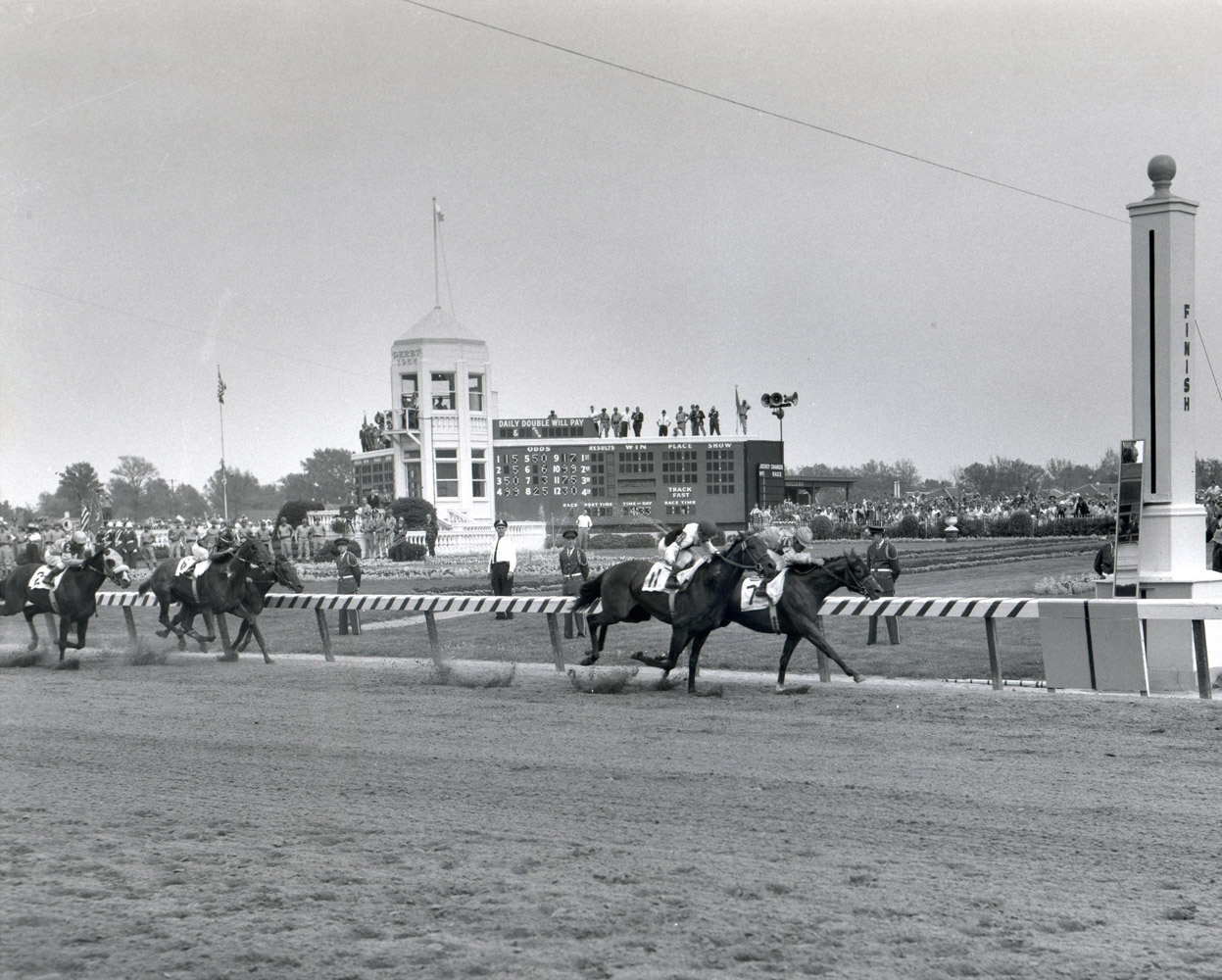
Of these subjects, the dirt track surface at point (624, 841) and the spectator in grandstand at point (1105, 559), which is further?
the spectator in grandstand at point (1105, 559)

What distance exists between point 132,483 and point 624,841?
2763 cm

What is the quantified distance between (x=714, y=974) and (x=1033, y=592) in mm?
17711

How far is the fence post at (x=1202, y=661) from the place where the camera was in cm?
1080

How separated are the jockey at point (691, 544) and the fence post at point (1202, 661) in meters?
4.18

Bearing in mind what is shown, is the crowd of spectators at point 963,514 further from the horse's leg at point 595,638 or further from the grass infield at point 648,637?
the horse's leg at point 595,638

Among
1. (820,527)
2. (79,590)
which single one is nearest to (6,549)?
(79,590)

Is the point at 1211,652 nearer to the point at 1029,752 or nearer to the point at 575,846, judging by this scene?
the point at 1029,752

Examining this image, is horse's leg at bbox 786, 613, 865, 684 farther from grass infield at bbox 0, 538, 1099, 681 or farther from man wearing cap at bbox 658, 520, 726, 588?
grass infield at bbox 0, 538, 1099, 681

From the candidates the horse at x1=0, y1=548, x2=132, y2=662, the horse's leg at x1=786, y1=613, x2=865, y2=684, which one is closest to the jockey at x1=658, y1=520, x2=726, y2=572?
the horse's leg at x1=786, y1=613, x2=865, y2=684

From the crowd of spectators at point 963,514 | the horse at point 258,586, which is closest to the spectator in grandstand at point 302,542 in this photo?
the crowd of spectators at point 963,514

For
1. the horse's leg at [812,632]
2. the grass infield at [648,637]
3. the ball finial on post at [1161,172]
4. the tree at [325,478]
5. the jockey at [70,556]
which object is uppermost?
the ball finial on post at [1161,172]

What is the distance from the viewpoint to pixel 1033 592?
831 inches

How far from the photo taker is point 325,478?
54.5 m

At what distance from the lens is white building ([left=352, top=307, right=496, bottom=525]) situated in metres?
48.6
